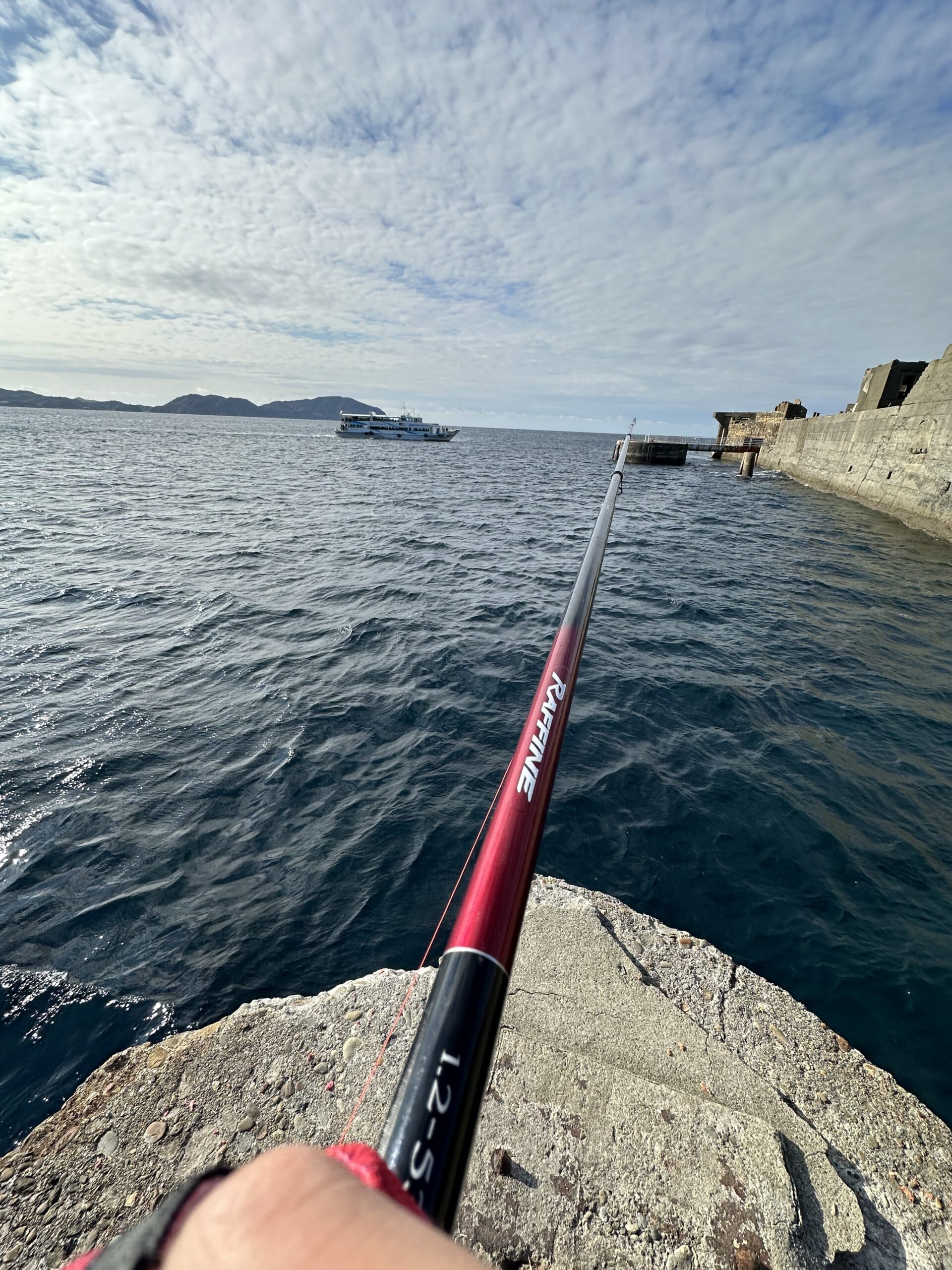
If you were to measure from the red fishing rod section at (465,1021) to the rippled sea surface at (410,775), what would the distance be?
3710 mm

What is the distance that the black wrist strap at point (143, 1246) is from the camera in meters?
0.79

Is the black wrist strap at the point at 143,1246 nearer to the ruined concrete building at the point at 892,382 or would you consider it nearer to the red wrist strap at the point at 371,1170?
the red wrist strap at the point at 371,1170

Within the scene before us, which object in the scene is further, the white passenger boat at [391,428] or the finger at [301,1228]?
the white passenger boat at [391,428]

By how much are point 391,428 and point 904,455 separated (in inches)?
3833

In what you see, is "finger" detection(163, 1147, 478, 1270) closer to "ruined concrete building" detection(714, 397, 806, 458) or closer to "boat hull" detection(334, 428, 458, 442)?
"ruined concrete building" detection(714, 397, 806, 458)

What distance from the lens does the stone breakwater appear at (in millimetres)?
23875

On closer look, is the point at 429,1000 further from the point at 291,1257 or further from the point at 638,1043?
the point at 638,1043

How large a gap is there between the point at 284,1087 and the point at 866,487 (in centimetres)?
4104

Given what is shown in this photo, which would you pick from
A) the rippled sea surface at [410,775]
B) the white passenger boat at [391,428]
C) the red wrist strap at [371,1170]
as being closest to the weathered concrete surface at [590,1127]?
the rippled sea surface at [410,775]

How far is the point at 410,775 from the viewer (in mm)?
7941

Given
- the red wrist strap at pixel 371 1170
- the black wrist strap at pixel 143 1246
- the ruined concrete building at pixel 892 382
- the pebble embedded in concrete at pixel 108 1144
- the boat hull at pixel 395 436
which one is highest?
the ruined concrete building at pixel 892 382

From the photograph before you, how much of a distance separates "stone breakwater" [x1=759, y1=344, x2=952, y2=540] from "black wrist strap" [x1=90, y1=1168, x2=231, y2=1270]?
104 feet

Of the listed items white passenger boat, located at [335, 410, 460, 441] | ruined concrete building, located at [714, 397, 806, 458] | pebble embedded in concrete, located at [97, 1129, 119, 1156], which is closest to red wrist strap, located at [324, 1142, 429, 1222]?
pebble embedded in concrete, located at [97, 1129, 119, 1156]

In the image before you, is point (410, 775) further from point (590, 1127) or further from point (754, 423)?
point (754, 423)
